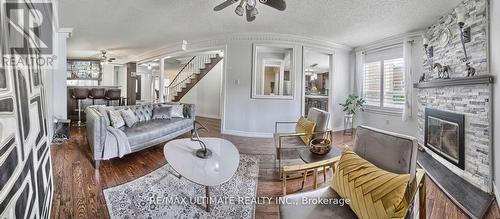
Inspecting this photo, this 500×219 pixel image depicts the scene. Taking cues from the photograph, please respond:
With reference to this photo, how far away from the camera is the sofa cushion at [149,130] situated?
3.05m

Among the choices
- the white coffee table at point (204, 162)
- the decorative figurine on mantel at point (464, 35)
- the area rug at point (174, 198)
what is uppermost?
the decorative figurine on mantel at point (464, 35)

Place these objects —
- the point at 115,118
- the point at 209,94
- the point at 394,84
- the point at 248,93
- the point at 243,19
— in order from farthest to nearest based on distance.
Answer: the point at 209,94
the point at 248,93
the point at 394,84
the point at 243,19
the point at 115,118

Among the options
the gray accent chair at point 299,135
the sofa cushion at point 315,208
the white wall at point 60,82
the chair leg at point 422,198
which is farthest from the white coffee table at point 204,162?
the white wall at point 60,82

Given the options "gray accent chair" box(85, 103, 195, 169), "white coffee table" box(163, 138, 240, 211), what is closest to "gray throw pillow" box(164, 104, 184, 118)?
"gray accent chair" box(85, 103, 195, 169)

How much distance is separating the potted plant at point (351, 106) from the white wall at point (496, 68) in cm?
303

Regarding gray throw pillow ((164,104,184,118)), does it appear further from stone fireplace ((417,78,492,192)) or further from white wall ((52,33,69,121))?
stone fireplace ((417,78,492,192))

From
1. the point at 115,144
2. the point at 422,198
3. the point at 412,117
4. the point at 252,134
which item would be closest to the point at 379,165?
the point at 422,198

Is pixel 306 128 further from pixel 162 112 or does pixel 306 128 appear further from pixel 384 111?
pixel 384 111

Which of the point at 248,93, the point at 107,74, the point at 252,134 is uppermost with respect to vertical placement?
the point at 107,74

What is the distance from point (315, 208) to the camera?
1.26 meters

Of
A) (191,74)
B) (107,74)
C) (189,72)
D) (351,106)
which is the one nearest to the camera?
(351,106)

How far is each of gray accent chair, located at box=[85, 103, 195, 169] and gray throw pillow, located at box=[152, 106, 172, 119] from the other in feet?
0.26

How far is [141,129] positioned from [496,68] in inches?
162

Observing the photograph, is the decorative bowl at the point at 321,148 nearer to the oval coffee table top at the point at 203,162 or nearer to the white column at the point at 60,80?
the oval coffee table top at the point at 203,162
